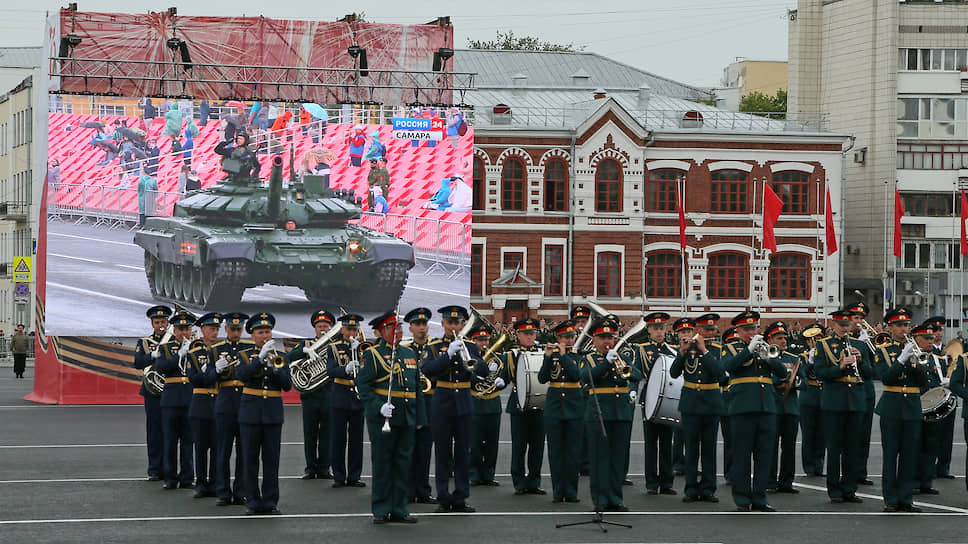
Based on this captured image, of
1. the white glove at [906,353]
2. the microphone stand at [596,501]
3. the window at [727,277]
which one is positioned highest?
the window at [727,277]

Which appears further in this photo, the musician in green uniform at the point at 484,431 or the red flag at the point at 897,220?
the red flag at the point at 897,220

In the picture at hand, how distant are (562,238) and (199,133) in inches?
968

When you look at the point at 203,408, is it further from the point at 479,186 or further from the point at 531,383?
the point at 479,186

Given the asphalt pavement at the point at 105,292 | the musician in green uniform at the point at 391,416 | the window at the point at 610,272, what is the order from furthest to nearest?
the window at the point at 610,272 < the asphalt pavement at the point at 105,292 < the musician in green uniform at the point at 391,416

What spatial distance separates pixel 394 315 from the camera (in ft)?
46.3

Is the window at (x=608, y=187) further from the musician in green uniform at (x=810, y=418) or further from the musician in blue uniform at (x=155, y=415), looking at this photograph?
the musician in blue uniform at (x=155, y=415)

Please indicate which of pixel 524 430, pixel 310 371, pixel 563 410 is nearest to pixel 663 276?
pixel 310 371

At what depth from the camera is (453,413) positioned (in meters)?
14.9

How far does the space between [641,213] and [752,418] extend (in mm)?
38595

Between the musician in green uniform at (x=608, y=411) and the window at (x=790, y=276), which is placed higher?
the window at (x=790, y=276)

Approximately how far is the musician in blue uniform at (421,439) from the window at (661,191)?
126ft

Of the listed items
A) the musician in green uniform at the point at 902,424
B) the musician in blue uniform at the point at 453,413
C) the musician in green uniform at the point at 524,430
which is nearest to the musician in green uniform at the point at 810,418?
the musician in green uniform at the point at 902,424

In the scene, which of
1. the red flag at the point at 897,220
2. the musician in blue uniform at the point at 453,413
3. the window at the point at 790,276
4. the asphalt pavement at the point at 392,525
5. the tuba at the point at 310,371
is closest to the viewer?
the asphalt pavement at the point at 392,525

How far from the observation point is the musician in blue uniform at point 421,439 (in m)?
14.5
